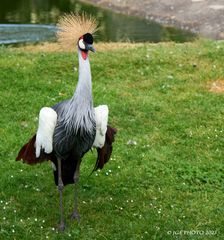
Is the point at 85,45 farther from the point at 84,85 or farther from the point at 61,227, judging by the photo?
the point at 61,227

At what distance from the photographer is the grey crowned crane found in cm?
688

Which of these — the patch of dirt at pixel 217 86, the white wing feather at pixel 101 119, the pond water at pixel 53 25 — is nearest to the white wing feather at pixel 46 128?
the white wing feather at pixel 101 119

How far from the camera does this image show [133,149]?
389 inches

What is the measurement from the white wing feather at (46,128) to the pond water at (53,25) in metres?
14.4

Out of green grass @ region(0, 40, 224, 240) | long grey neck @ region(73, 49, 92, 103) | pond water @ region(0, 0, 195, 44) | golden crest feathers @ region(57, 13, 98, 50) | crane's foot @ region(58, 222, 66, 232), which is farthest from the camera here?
pond water @ region(0, 0, 195, 44)

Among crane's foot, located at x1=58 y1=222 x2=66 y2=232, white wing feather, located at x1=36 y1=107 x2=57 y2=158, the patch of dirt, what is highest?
white wing feather, located at x1=36 y1=107 x2=57 y2=158

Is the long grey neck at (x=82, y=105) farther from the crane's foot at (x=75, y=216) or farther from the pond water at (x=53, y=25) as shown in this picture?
the pond water at (x=53, y=25)

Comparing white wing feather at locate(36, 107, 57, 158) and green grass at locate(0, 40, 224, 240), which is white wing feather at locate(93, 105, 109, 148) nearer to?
white wing feather at locate(36, 107, 57, 158)

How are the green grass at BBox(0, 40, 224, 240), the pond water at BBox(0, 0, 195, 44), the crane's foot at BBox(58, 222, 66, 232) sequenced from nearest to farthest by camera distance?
1. the crane's foot at BBox(58, 222, 66, 232)
2. the green grass at BBox(0, 40, 224, 240)
3. the pond water at BBox(0, 0, 195, 44)

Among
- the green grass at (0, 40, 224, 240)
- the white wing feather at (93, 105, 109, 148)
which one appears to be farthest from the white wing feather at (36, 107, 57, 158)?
the green grass at (0, 40, 224, 240)

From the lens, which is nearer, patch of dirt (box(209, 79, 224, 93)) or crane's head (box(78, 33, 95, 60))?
crane's head (box(78, 33, 95, 60))

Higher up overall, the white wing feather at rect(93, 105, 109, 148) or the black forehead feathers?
the black forehead feathers

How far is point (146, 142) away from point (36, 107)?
2723 millimetres

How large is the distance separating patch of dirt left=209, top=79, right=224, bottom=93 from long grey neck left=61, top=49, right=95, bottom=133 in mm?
6601
